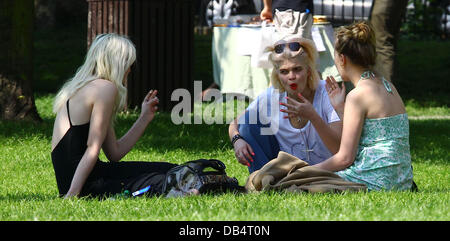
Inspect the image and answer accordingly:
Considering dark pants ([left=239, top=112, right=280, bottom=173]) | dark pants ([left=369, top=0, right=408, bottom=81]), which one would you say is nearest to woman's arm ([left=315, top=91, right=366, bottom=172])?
dark pants ([left=239, top=112, right=280, bottom=173])

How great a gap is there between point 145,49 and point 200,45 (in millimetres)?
7091

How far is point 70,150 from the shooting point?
5.78m

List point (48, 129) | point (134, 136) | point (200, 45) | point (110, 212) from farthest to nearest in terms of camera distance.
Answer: point (200, 45)
point (48, 129)
point (134, 136)
point (110, 212)

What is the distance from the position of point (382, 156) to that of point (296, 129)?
81 cm

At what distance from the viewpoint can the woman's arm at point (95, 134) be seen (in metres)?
5.65

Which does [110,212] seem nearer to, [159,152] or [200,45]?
[159,152]

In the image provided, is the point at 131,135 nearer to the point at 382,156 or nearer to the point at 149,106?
the point at 149,106

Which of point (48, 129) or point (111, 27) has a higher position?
point (111, 27)

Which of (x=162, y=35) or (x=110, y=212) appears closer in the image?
(x=110, y=212)

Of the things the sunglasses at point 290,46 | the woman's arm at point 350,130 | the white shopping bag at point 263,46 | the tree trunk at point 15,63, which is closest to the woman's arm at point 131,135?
the sunglasses at point 290,46

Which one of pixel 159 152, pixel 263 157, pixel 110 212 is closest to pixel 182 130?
pixel 159 152

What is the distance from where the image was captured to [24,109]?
10.3m

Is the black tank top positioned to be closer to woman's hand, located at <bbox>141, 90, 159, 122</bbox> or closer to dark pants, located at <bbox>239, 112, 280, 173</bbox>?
woman's hand, located at <bbox>141, 90, 159, 122</bbox>

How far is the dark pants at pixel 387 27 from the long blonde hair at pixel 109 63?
7141 millimetres
